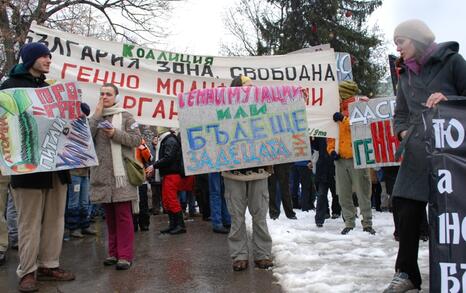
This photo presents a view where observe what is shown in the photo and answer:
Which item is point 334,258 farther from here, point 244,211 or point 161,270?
point 161,270

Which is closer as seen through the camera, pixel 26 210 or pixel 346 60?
pixel 26 210

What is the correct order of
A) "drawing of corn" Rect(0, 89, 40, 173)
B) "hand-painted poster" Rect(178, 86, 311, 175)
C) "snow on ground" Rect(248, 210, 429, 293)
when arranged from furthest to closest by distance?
"hand-painted poster" Rect(178, 86, 311, 175), "drawing of corn" Rect(0, 89, 40, 173), "snow on ground" Rect(248, 210, 429, 293)

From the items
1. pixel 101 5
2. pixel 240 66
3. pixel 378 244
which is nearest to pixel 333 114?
pixel 240 66

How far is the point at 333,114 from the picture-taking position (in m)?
7.07

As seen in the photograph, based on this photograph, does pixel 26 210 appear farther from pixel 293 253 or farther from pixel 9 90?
pixel 293 253

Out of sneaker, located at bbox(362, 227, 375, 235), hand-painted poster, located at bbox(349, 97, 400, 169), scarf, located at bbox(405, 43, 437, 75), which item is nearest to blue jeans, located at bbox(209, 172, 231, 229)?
sneaker, located at bbox(362, 227, 375, 235)

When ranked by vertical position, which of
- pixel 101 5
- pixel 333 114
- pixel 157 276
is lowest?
pixel 157 276

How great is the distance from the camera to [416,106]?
13.2ft

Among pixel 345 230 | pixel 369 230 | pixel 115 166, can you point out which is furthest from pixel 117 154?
pixel 369 230

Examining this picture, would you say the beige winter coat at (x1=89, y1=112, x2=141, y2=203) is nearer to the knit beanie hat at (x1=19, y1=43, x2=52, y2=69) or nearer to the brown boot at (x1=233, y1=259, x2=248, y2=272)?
the knit beanie hat at (x1=19, y1=43, x2=52, y2=69)

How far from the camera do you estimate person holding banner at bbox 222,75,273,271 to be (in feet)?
17.1

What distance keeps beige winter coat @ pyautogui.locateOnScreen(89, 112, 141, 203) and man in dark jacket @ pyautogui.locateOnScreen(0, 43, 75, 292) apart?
411mm

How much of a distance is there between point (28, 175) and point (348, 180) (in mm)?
4278

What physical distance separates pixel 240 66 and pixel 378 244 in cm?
294
